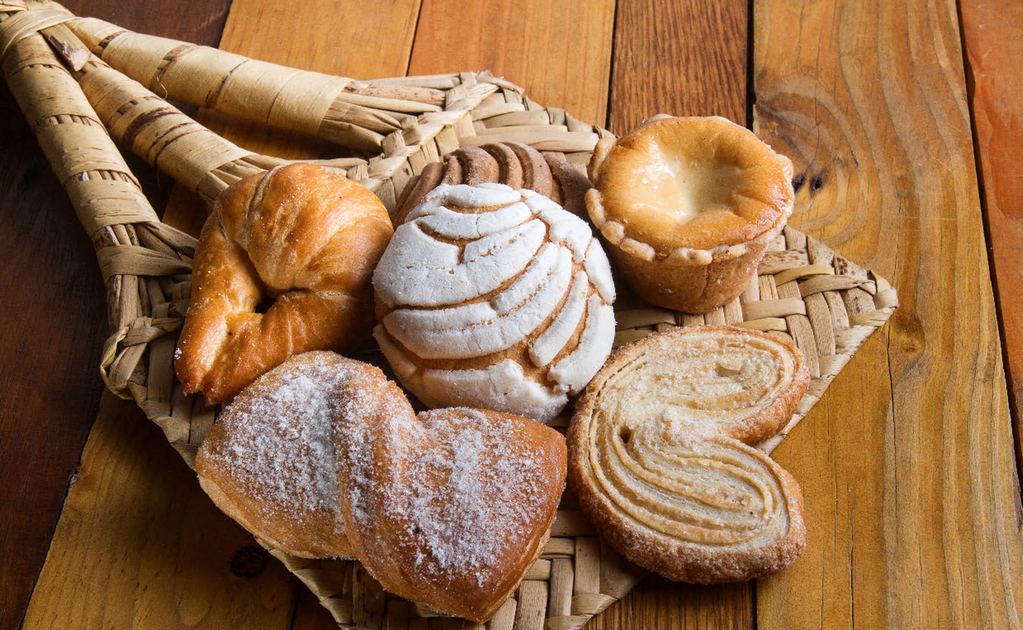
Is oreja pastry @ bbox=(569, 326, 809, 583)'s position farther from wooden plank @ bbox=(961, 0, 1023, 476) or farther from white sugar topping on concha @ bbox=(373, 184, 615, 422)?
wooden plank @ bbox=(961, 0, 1023, 476)

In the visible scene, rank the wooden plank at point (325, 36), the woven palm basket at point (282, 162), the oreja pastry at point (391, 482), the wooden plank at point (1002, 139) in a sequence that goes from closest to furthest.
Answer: the oreja pastry at point (391, 482), the woven palm basket at point (282, 162), the wooden plank at point (1002, 139), the wooden plank at point (325, 36)

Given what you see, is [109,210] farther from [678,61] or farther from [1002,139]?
[1002,139]

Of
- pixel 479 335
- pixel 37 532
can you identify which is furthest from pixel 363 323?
pixel 37 532

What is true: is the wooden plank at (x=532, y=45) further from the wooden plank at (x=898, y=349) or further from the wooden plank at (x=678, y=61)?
the wooden plank at (x=898, y=349)

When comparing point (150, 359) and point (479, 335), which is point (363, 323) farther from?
point (150, 359)

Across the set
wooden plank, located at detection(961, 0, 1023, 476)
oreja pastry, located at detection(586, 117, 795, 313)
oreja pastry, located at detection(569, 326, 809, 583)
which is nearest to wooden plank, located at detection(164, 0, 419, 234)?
oreja pastry, located at detection(586, 117, 795, 313)

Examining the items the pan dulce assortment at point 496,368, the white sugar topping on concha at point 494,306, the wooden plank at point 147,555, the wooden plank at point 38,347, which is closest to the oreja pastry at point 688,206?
the pan dulce assortment at point 496,368

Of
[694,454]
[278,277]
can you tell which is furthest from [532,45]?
[694,454]

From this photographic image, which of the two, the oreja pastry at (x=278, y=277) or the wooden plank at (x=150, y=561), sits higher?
the oreja pastry at (x=278, y=277)
